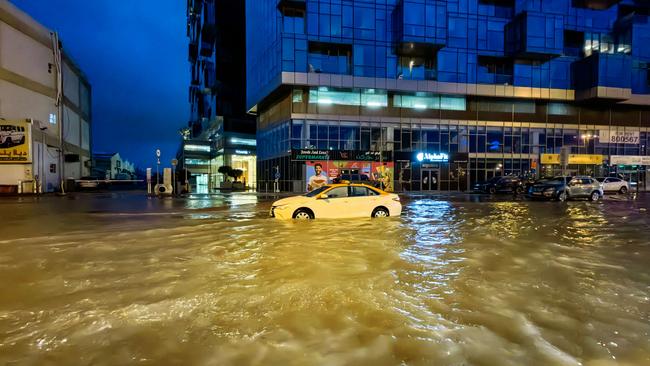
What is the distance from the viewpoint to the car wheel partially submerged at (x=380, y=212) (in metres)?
14.1

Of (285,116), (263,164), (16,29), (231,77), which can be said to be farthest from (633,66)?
(16,29)

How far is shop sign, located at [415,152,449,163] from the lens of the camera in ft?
134

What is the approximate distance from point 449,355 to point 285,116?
1457 inches

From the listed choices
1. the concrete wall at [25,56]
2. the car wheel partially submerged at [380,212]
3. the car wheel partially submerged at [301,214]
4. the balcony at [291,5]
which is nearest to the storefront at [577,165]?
the balcony at [291,5]

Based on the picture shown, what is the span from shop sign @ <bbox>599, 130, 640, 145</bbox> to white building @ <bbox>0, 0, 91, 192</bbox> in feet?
195

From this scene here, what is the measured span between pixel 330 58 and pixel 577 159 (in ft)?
105

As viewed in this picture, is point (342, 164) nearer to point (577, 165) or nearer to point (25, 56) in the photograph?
point (25, 56)

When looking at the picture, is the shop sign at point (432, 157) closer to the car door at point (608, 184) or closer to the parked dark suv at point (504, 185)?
the parked dark suv at point (504, 185)

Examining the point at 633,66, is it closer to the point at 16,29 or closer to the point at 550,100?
the point at 550,100

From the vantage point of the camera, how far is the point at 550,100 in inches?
1731

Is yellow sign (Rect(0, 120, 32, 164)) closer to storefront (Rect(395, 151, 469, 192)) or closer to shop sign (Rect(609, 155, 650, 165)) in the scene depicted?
storefront (Rect(395, 151, 469, 192))

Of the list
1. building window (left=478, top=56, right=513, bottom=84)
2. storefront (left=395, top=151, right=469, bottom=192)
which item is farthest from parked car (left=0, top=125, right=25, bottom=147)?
building window (left=478, top=56, right=513, bottom=84)

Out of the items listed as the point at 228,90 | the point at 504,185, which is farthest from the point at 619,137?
the point at 228,90

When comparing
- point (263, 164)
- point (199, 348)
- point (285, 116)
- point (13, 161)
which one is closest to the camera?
point (199, 348)
